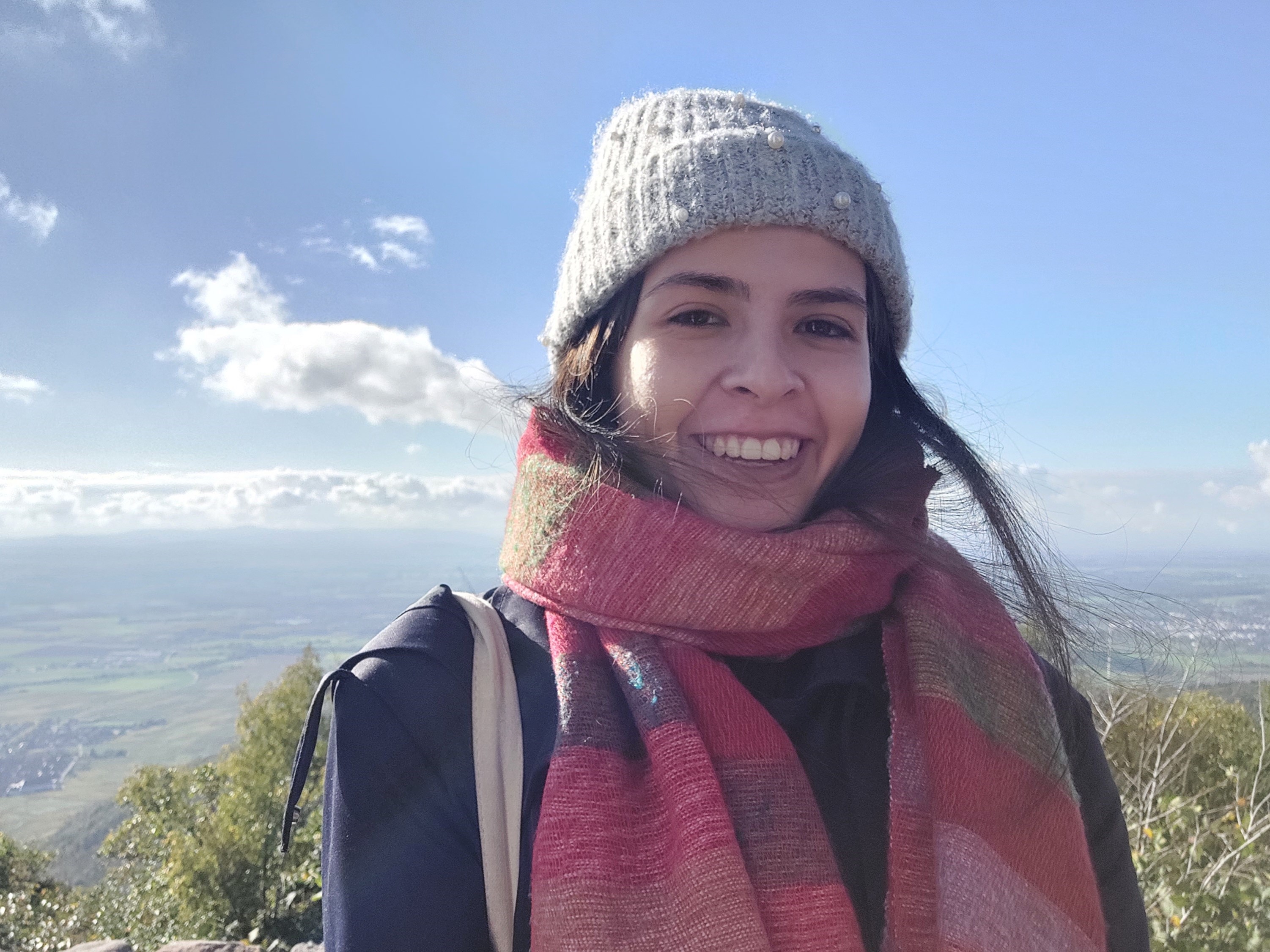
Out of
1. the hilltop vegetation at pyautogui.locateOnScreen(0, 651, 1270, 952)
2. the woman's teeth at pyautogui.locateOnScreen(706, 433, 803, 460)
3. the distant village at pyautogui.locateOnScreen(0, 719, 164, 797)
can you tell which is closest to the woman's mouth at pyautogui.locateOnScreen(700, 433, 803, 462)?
the woman's teeth at pyautogui.locateOnScreen(706, 433, 803, 460)

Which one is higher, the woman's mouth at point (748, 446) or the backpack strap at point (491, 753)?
the woman's mouth at point (748, 446)

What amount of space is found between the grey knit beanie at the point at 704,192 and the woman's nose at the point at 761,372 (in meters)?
0.22

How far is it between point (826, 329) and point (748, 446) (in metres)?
0.26

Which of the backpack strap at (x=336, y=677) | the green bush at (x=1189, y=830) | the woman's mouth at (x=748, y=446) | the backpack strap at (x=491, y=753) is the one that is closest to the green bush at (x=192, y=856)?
the green bush at (x=1189, y=830)

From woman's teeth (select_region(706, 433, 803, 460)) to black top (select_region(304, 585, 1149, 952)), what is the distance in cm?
36

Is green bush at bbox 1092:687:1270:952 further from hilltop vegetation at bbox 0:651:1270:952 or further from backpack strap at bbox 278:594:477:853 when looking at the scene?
backpack strap at bbox 278:594:477:853

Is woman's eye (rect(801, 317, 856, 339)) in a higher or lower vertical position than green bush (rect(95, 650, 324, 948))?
higher

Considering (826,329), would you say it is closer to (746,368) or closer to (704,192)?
(746,368)

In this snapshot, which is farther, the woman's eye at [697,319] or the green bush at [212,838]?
the green bush at [212,838]

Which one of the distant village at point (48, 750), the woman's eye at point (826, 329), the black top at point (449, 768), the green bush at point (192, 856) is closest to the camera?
the black top at point (449, 768)

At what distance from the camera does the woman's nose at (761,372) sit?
4.27 feet

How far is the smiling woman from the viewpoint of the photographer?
106 cm

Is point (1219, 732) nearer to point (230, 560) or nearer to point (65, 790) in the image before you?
point (65, 790)

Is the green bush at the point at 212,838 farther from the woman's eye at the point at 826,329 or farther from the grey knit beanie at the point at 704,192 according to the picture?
the woman's eye at the point at 826,329
